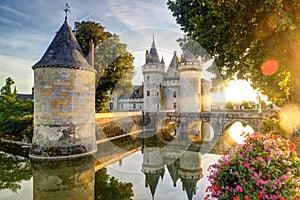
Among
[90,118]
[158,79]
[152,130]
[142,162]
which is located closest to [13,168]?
[90,118]

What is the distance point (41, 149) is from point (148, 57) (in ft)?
79.4

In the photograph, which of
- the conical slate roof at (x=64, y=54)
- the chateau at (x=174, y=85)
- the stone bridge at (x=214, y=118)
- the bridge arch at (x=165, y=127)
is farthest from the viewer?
the chateau at (x=174, y=85)

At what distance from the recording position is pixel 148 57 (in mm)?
31766

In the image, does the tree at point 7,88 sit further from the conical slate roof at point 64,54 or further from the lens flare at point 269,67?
the lens flare at point 269,67

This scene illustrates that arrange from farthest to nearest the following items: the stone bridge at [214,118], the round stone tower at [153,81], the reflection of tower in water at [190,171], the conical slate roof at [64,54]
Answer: the round stone tower at [153,81]
the stone bridge at [214,118]
the conical slate roof at [64,54]
the reflection of tower in water at [190,171]

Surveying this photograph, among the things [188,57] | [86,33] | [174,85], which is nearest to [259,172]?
[86,33]

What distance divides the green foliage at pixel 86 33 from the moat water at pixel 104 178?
9.73m

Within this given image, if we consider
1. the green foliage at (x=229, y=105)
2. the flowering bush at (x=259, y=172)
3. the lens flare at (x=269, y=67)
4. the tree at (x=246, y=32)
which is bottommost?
the flowering bush at (x=259, y=172)

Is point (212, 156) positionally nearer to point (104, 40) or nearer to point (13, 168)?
point (13, 168)

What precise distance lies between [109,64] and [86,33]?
3136 mm

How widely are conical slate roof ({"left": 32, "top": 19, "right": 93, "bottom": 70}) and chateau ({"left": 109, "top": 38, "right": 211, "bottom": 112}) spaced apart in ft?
55.8

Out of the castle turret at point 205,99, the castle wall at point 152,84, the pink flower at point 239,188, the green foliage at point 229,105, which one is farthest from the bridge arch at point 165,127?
the pink flower at point 239,188

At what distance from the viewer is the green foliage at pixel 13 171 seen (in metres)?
6.97

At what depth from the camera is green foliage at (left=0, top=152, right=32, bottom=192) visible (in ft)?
22.9
